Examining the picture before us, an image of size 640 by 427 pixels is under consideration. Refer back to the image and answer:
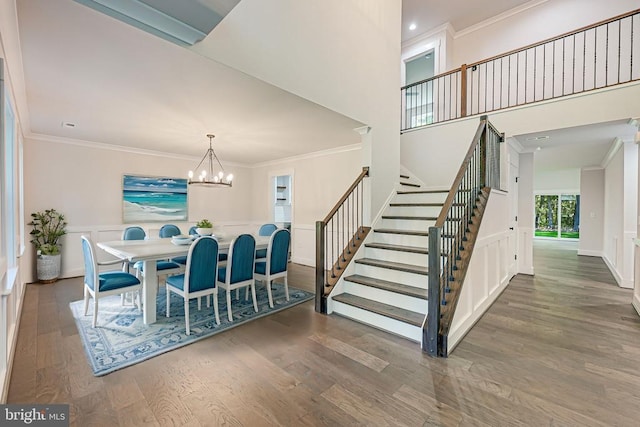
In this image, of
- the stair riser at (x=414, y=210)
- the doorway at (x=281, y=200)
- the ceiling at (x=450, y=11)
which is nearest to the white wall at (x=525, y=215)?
the stair riser at (x=414, y=210)

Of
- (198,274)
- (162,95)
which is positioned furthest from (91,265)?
(162,95)

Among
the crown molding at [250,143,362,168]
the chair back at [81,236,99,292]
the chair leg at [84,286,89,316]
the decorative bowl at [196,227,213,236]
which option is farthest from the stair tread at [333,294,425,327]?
the crown molding at [250,143,362,168]

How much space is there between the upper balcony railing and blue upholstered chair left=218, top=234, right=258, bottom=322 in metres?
4.08

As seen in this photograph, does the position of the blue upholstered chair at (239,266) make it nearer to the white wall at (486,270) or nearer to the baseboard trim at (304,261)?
the white wall at (486,270)

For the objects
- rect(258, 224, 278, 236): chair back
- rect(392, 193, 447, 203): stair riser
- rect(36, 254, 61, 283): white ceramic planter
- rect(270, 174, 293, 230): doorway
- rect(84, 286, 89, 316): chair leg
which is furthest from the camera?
rect(270, 174, 293, 230): doorway

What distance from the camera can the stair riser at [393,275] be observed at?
3117 millimetres

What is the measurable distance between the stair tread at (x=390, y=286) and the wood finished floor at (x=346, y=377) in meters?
0.48

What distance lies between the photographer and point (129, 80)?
260 centimetres

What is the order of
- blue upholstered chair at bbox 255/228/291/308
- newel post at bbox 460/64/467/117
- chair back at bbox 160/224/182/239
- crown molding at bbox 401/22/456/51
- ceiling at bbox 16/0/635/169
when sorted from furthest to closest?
crown molding at bbox 401/22/456/51 → newel post at bbox 460/64/467/117 → chair back at bbox 160/224/182/239 → blue upholstered chair at bbox 255/228/291/308 → ceiling at bbox 16/0/635/169

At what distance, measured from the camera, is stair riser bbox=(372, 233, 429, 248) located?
358 cm

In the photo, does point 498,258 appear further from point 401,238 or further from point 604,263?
point 604,263

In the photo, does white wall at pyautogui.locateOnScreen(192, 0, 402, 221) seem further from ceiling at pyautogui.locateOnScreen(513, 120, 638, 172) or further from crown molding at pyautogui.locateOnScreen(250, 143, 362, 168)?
ceiling at pyautogui.locateOnScreen(513, 120, 638, 172)

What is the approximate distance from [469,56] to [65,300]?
8562mm

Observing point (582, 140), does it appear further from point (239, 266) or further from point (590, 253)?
point (239, 266)
